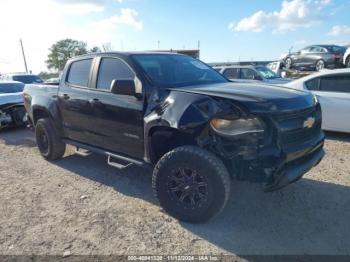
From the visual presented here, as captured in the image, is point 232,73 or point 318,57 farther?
point 318,57

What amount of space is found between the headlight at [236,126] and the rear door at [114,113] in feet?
3.55

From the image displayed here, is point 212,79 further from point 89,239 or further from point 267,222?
point 89,239

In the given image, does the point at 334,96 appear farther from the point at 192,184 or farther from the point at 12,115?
the point at 12,115

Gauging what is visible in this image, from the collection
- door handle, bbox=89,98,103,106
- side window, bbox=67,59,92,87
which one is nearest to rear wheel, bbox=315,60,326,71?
side window, bbox=67,59,92,87

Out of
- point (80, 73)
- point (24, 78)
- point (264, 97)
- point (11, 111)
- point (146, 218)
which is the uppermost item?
point (80, 73)

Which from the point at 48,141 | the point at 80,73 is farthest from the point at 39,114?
the point at 80,73

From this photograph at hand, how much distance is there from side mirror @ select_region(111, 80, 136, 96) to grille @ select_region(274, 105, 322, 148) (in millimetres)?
1690

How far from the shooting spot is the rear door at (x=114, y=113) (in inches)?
154

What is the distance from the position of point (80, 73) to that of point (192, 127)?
2.59 meters

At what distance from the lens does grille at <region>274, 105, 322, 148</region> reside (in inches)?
122

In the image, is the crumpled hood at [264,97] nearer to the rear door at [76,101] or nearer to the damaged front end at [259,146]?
the damaged front end at [259,146]

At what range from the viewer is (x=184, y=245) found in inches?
123

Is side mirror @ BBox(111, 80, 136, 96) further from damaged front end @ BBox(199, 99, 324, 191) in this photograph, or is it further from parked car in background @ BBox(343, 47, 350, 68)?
parked car in background @ BBox(343, 47, 350, 68)

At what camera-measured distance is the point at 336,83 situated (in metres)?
6.89
